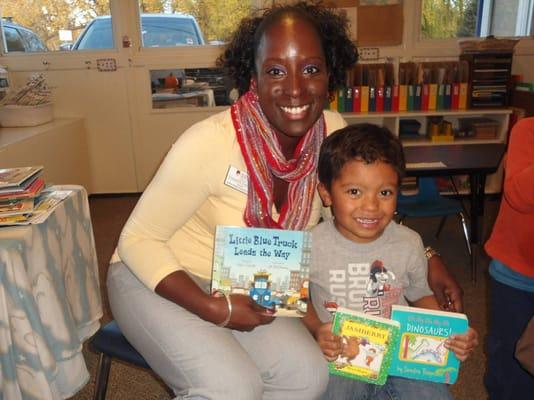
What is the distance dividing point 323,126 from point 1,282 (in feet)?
3.47

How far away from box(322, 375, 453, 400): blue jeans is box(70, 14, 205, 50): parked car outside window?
4.00 meters

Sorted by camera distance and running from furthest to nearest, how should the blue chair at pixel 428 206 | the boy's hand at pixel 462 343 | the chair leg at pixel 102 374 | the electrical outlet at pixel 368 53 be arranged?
the electrical outlet at pixel 368 53 → the blue chair at pixel 428 206 → the chair leg at pixel 102 374 → the boy's hand at pixel 462 343

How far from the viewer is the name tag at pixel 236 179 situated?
54.2 inches

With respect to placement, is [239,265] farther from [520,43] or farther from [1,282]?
[520,43]

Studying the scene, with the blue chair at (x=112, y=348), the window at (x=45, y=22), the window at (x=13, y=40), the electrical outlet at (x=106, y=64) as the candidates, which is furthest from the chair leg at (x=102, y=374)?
the window at (x=13, y=40)

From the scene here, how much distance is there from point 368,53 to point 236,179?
3.59 meters

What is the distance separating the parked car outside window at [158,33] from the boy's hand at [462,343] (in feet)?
13.4

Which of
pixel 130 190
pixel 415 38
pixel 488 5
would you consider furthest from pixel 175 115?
pixel 488 5

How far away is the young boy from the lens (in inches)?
51.9

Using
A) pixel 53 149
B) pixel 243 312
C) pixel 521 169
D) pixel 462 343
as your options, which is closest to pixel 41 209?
pixel 243 312

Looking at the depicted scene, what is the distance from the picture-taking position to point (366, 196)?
1.33 m

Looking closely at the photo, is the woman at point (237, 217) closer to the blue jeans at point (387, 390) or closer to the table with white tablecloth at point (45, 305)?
the blue jeans at point (387, 390)

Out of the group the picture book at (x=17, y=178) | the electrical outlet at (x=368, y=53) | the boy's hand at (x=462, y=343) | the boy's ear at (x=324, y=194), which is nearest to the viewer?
the boy's hand at (x=462, y=343)

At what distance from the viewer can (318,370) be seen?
1.23 metres
